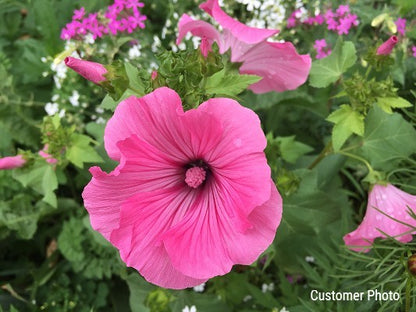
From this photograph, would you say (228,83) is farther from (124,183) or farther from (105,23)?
(105,23)

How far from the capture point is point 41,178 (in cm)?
127

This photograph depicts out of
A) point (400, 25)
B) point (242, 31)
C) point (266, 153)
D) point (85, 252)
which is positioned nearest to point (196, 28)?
point (242, 31)

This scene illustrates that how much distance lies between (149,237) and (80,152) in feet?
Result: 1.51

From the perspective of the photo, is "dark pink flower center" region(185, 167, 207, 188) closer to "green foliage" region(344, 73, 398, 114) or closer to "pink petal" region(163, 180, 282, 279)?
"pink petal" region(163, 180, 282, 279)

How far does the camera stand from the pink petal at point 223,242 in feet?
2.52

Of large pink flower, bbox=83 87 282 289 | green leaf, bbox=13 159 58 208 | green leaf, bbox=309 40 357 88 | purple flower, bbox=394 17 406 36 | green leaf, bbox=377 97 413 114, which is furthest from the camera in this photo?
purple flower, bbox=394 17 406 36

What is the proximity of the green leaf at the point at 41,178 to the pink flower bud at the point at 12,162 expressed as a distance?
0.09 ft

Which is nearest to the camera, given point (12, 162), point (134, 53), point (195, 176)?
point (195, 176)

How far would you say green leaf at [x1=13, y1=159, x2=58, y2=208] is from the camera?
1211 mm

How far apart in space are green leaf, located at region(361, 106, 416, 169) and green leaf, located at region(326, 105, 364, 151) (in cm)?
15

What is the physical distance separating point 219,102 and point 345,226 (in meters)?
0.67

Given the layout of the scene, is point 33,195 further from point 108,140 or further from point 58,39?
point 108,140

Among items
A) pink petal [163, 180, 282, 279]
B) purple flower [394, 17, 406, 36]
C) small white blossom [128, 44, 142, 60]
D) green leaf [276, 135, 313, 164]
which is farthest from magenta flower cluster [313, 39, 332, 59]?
pink petal [163, 180, 282, 279]

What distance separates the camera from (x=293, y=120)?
5.18 feet
